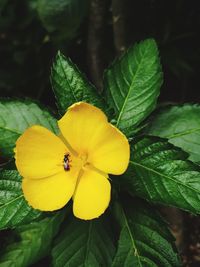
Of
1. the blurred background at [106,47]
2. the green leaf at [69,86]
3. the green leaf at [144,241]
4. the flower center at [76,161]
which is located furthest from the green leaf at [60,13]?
the green leaf at [144,241]

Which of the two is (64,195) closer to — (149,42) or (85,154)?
(85,154)

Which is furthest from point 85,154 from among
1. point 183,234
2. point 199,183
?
point 183,234

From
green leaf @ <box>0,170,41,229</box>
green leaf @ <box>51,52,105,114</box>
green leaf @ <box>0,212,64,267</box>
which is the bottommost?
green leaf @ <box>0,212,64,267</box>

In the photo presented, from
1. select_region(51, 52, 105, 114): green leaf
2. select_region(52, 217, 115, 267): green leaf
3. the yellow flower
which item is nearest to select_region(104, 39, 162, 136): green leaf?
select_region(51, 52, 105, 114): green leaf

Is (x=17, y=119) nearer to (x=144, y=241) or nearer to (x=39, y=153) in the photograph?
(x=39, y=153)

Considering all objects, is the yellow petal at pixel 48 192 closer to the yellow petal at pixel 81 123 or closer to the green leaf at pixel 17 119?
the yellow petal at pixel 81 123

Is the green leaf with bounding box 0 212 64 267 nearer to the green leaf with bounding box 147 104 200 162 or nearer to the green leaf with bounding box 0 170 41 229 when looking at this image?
the green leaf with bounding box 0 170 41 229
